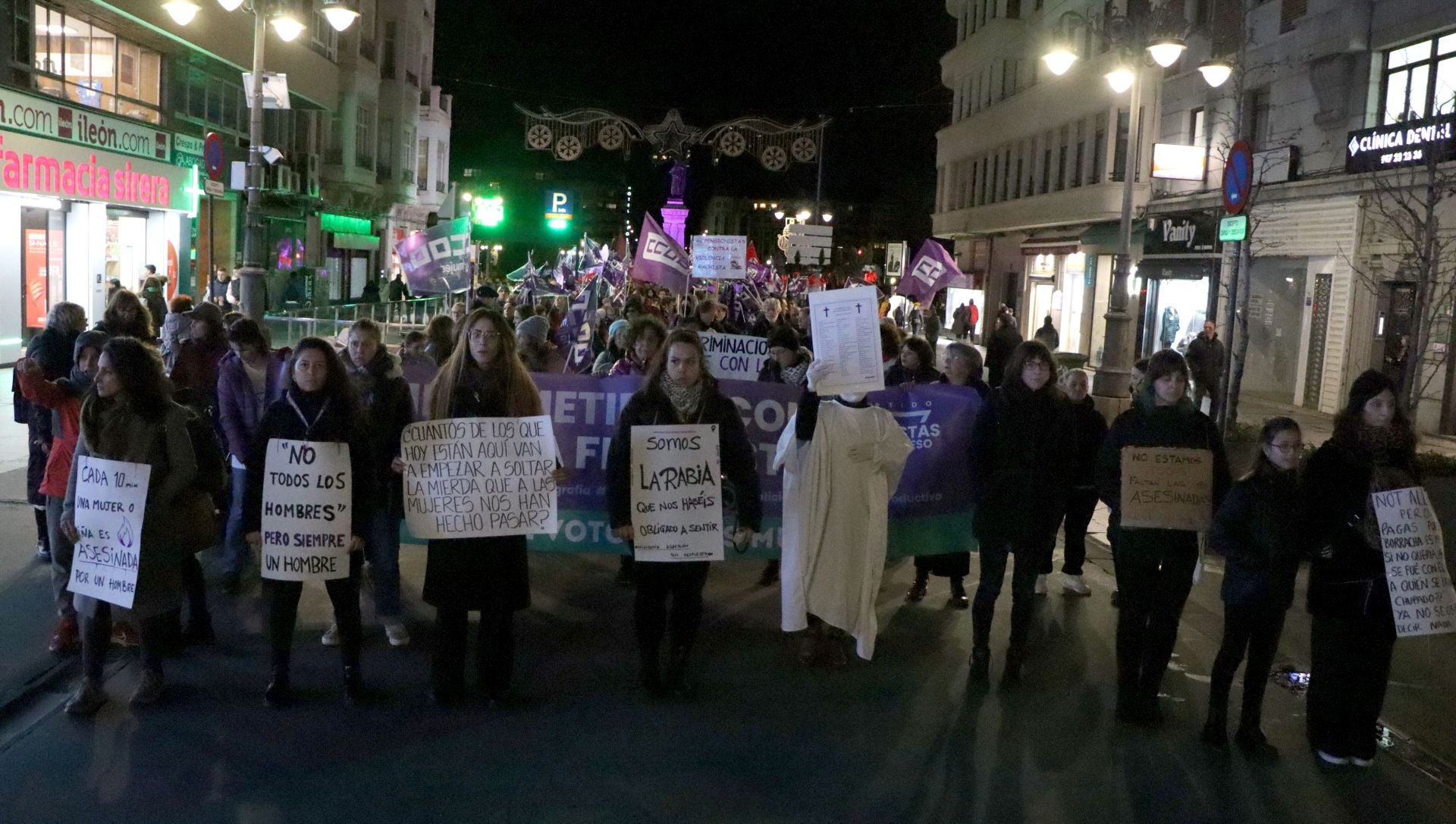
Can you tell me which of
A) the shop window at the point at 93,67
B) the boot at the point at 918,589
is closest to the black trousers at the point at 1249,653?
the boot at the point at 918,589

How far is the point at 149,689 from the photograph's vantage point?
5809 mm

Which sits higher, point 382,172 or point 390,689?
point 382,172

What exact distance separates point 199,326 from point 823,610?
16.1 ft

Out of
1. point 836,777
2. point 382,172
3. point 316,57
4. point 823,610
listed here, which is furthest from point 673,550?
point 382,172

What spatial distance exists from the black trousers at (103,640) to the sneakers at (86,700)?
3 centimetres

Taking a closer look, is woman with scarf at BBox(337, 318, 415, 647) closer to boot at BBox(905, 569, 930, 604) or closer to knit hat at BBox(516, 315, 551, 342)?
knit hat at BBox(516, 315, 551, 342)

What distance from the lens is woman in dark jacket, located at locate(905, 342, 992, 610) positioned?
8234mm

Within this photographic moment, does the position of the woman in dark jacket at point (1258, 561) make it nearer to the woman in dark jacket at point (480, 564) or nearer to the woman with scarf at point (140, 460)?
the woman in dark jacket at point (480, 564)

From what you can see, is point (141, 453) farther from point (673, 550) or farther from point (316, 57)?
point (316, 57)

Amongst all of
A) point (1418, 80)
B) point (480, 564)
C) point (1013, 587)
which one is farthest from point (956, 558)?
point (1418, 80)

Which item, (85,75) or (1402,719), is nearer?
(1402,719)

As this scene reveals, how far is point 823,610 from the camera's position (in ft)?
21.4

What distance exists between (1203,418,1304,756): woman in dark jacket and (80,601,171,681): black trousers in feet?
16.4

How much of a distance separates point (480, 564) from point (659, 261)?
1307 cm
